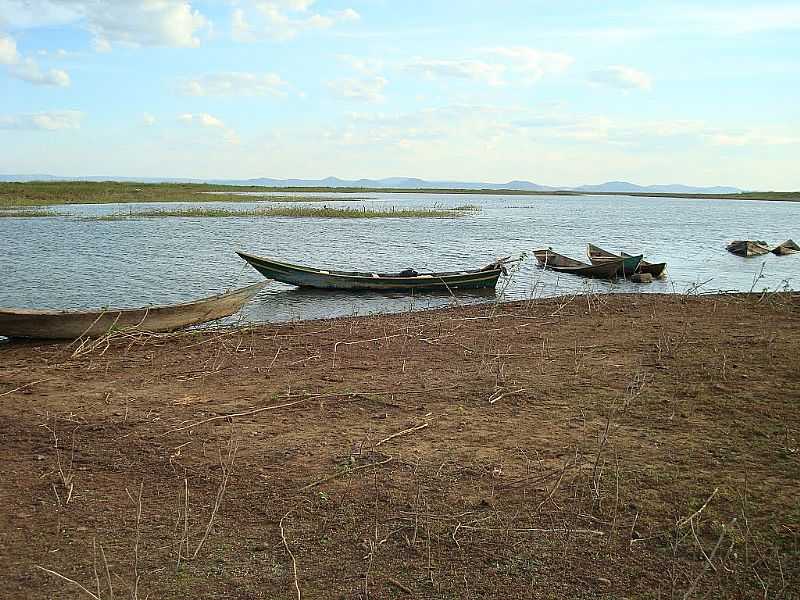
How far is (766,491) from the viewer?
16.2 feet

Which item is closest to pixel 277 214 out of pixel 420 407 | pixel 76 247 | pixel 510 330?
pixel 76 247

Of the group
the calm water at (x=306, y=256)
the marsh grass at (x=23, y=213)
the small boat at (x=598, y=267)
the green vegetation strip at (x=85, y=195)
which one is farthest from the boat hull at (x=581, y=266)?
the green vegetation strip at (x=85, y=195)

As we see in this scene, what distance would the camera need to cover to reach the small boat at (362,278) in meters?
16.8

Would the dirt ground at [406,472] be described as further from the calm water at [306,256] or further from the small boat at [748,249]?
the small boat at [748,249]

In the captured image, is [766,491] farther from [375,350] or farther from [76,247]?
[76,247]

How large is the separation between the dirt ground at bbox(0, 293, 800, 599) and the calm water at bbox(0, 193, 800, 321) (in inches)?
265

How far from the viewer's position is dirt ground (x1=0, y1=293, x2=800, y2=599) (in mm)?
4031

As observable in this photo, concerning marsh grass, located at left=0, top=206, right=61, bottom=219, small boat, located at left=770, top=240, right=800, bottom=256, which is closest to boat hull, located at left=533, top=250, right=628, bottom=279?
small boat, located at left=770, top=240, right=800, bottom=256

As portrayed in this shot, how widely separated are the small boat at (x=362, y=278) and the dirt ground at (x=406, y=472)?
24.3 feet

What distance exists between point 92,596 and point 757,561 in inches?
139

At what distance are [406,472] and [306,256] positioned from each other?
22460 millimetres

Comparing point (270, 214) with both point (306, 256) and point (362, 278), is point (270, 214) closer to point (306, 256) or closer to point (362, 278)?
point (306, 256)

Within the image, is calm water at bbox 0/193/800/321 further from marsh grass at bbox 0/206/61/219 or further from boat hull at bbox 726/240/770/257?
marsh grass at bbox 0/206/61/219

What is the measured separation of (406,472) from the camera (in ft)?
17.5
